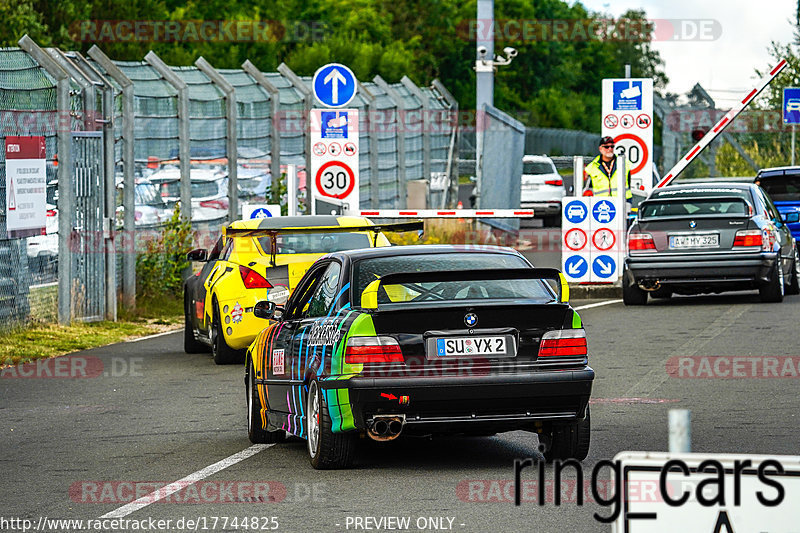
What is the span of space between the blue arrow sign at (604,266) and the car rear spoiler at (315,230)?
8757mm

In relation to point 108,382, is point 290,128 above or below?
above

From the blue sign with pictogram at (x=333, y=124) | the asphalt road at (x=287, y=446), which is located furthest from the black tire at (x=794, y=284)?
the blue sign with pictogram at (x=333, y=124)

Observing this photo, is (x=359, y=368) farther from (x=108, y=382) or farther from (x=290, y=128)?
(x=290, y=128)

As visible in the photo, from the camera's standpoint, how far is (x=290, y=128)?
28.5m

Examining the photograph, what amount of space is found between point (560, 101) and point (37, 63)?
8533 cm

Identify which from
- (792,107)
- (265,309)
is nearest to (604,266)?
(265,309)

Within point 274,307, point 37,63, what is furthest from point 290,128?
point 274,307

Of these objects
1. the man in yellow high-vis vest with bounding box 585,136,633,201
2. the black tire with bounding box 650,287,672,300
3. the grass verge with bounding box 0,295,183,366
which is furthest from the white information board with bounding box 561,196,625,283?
the grass verge with bounding box 0,295,183,366

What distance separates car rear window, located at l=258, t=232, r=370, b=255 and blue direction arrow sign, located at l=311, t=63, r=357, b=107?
7.48 meters

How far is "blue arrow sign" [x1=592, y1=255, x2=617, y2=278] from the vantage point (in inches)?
939

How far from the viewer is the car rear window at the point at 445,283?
31.1 feet

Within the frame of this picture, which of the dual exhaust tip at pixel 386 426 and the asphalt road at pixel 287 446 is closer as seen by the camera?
the asphalt road at pixel 287 446

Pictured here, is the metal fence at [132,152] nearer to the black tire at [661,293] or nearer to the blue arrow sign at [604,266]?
the blue arrow sign at [604,266]

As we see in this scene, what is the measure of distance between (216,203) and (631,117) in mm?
6844
